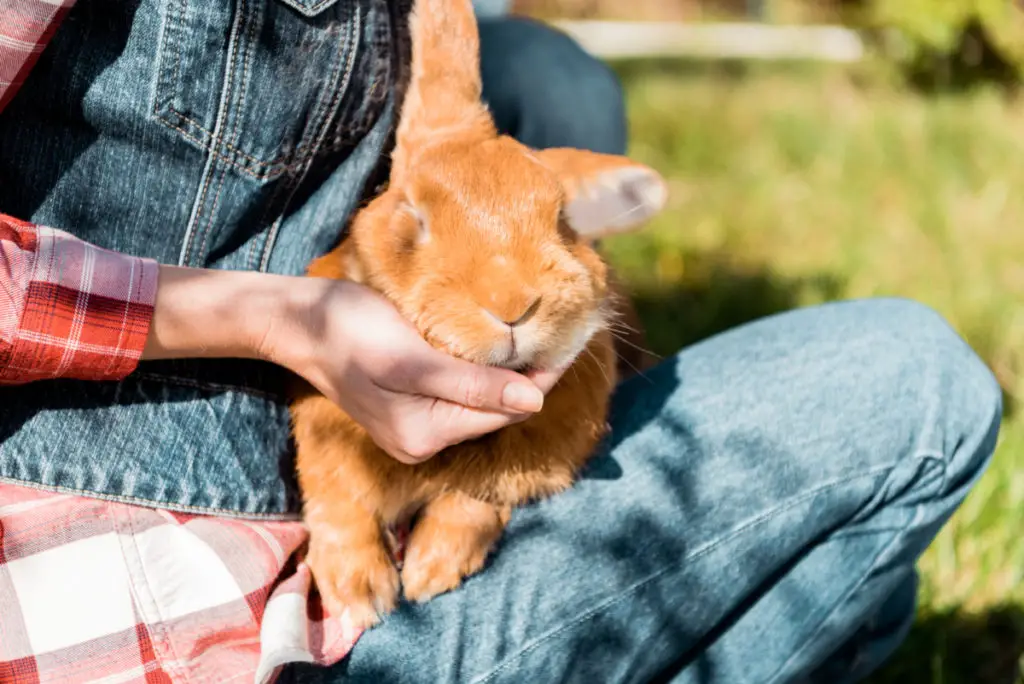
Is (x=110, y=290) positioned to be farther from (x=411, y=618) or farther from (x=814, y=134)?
(x=814, y=134)

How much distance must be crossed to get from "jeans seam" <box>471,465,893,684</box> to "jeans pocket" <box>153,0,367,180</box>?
0.70m

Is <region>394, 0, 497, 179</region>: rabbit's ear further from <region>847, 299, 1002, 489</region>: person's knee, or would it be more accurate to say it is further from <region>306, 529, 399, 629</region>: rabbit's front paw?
<region>847, 299, 1002, 489</region>: person's knee

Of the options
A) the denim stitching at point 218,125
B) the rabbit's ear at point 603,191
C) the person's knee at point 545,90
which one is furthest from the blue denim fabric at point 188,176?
the person's knee at point 545,90

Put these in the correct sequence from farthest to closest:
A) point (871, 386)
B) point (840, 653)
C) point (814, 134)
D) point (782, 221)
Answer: point (814, 134) → point (782, 221) → point (840, 653) → point (871, 386)

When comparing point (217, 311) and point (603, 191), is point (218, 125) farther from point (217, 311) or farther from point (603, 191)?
point (603, 191)

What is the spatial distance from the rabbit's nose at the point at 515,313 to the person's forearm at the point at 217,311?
277 millimetres

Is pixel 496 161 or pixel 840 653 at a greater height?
pixel 496 161

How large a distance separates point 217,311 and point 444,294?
0.94 feet

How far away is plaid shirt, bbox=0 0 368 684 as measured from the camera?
1.07m

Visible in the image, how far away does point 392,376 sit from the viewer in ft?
3.81

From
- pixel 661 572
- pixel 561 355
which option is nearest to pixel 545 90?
pixel 561 355

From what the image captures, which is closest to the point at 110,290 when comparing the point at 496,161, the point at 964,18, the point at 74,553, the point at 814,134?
the point at 74,553

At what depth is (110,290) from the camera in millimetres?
1122

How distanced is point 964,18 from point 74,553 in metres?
5.88
